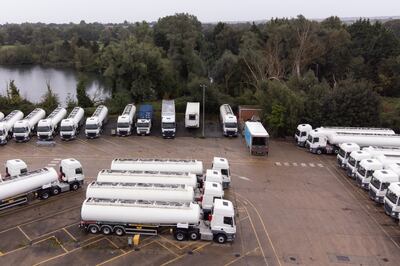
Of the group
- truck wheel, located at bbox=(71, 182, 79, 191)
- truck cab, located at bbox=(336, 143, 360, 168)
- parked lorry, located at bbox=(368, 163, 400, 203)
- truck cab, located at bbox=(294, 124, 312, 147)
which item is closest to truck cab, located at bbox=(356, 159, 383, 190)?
parked lorry, located at bbox=(368, 163, 400, 203)

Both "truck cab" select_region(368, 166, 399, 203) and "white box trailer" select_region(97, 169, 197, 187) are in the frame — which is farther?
"truck cab" select_region(368, 166, 399, 203)

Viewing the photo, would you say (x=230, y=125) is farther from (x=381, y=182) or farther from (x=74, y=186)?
(x=74, y=186)

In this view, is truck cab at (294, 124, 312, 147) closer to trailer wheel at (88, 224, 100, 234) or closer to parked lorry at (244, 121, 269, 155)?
parked lorry at (244, 121, 269, 155)

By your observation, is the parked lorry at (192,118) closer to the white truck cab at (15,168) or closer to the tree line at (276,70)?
the tree line at (276,70)

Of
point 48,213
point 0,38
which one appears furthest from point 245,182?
point 0,38

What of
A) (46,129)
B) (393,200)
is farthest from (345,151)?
(46,129)

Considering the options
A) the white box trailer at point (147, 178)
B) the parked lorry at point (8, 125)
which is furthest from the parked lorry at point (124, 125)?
the white box trailer at point (147, 178)

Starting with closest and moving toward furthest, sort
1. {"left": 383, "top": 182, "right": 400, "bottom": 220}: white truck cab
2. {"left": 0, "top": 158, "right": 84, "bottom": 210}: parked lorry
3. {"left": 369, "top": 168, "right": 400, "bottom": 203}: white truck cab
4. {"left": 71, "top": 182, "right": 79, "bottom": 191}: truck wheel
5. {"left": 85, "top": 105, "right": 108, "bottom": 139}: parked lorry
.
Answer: {"left": 383, "top": 182, "right": 400, "bottom": 220}: white truck cab → {"left": 0, "top": 158, "right": 84, "bottom": 210}: parked lorry → {"left": 369, "top": 168, "right": 400, "bottom": 203}: white truck cab → {"left": 71, "top": 182, "right": 79, "bottom": 191}: truck wheel → {"left": 85, "top": 105, "right": 108, "bottom": 139}: parked lorry
